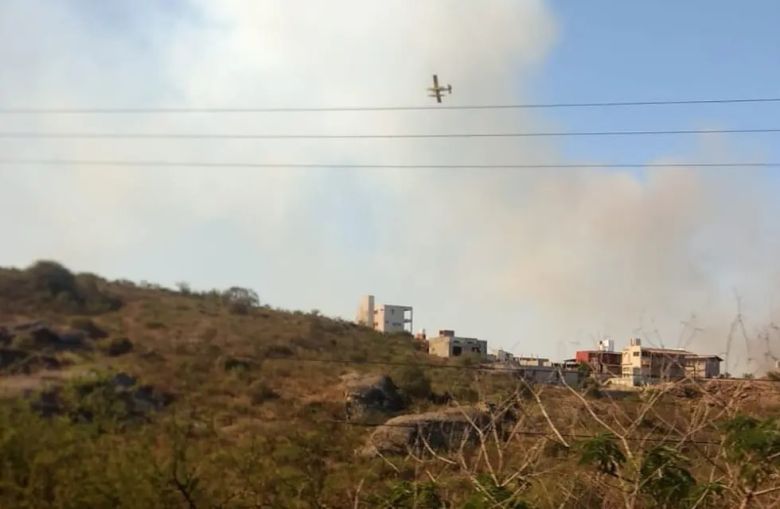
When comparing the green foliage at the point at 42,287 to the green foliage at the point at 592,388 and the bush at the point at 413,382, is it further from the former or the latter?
the green foliage at the point at 592,388

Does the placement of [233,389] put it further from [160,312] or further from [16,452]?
[16,452]

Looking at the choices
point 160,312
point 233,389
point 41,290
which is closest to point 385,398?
point 233,389

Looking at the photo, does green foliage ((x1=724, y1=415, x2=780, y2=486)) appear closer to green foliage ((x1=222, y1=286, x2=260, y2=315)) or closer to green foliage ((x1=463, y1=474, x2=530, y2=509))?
green foliage ((x1=463, y1=474, x2=530, y2=509))

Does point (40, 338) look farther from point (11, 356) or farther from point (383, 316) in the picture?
point (383, 316)

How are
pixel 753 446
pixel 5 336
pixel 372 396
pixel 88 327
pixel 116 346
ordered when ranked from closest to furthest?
pixel 753 446, pixel 5 336, pixel 116 346, pixel 88 327, pixel 372 396

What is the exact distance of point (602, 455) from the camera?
883cm

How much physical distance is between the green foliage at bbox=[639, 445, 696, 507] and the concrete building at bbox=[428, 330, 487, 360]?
12.5 metres

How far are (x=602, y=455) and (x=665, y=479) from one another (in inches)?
26.4

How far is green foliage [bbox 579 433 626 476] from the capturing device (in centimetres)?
884

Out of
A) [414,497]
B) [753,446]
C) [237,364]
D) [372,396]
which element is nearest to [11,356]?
[237,364]

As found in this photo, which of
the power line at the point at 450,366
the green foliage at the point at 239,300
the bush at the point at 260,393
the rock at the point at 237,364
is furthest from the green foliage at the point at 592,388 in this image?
the green foliage at the point at 239,300

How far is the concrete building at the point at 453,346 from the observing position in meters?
24.3

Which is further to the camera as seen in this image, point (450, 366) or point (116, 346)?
point (450, 366)

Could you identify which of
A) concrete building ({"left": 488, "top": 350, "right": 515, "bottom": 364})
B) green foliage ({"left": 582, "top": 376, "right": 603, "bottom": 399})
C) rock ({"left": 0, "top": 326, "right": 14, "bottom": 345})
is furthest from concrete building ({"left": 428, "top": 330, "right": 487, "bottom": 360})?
rock ({"left": 0, "top": 326, "right": 14, "bottom": 345})
